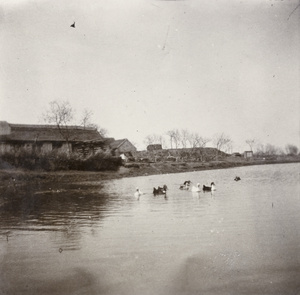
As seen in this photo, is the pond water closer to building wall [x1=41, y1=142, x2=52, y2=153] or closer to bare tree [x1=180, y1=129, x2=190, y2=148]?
building wall [x1=41, y1=142, x2=52, y2=153]

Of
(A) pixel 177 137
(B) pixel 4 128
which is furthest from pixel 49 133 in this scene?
(A) pixel 177 137

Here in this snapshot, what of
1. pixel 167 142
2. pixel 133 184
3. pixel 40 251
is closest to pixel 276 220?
pixel 167 142

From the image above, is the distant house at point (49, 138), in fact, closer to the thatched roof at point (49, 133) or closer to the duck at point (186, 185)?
the thatched roof at point (49, 133)

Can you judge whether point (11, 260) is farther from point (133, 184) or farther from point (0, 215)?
point (133, 184)

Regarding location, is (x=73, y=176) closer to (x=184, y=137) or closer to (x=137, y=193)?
(x=137, y=193)

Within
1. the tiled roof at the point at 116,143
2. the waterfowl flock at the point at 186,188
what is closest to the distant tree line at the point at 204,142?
the tiled roof at the point at 116,143

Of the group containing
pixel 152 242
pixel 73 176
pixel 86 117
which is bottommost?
pixel 152 242
